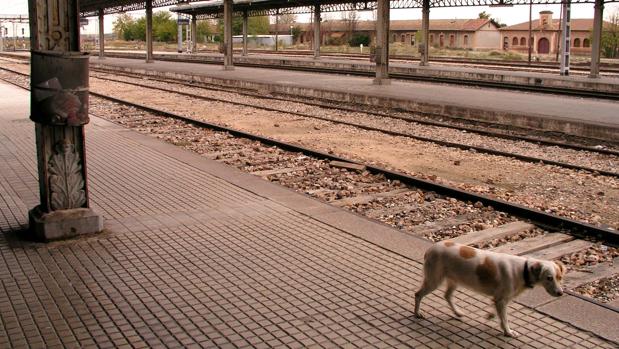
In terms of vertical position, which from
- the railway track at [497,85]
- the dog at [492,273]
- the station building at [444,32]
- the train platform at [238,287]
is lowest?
the train platform at [238,287]

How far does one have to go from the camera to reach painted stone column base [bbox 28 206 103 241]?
6266mm

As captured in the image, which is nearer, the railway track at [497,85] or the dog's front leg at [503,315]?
the dog's front leg at [503,315]

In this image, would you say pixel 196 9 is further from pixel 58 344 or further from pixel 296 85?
pixel 58 344

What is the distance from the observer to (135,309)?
186 inches

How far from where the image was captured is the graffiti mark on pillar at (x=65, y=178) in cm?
639

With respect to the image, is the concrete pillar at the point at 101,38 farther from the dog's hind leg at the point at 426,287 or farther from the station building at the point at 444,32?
the dog's hind leg at the point at 426,287

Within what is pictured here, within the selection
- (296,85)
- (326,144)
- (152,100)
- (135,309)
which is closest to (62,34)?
(135,309)

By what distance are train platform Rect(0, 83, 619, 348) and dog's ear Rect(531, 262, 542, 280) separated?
405mm

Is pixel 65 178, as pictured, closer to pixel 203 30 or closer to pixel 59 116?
pixel 59 116

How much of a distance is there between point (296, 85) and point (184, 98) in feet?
13.7

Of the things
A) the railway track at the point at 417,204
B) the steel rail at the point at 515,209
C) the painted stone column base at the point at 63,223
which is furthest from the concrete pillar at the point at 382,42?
the painted stone column base at the point at 63,223

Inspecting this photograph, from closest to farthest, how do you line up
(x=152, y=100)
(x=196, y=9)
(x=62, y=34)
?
1. (x=62, y=34)
2. (x=152, y=100)
3. (x=196, y=9)

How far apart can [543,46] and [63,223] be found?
3178 inches

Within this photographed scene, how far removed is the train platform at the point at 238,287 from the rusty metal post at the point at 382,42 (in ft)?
60.9
